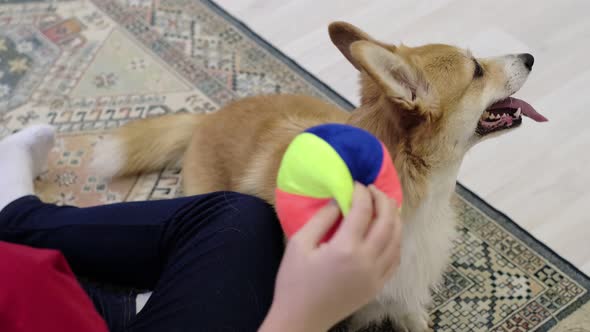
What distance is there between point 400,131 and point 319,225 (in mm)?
333

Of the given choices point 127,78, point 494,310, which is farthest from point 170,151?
point 494,310

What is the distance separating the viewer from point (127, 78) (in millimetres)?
1896

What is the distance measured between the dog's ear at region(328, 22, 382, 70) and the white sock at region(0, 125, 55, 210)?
789mm

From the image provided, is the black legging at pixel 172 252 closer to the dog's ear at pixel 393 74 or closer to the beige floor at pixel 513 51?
the dog's ear at pixel 393 74

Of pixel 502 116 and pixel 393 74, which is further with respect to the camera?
pixel 502 116

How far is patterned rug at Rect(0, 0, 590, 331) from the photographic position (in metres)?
1.44

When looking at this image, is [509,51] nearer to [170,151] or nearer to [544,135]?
[544,135]

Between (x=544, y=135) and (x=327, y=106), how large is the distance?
700 mm

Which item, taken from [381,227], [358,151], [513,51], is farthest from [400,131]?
[513,51]

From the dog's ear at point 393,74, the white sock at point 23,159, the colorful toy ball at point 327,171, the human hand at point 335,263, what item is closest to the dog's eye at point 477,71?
the dog's ear at point 393,74

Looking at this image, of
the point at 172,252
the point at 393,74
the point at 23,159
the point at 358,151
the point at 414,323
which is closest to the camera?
the point at 358,151

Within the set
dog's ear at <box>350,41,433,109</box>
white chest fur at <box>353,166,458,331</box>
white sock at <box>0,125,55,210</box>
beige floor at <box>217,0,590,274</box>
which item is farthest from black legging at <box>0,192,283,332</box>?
beige floor at <box>217,0,590,274</box>

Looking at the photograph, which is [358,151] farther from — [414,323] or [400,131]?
[414,323]

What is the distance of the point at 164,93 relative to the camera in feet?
6.08
